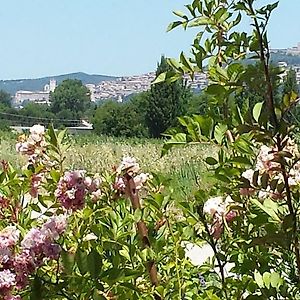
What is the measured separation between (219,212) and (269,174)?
0.42 feet

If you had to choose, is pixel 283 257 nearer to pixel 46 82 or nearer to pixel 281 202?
pixel 281 202

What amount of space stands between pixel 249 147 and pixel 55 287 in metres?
0.35

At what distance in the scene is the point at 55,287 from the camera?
2.95 feet

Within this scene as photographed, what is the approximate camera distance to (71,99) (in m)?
47.1

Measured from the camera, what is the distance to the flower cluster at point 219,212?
105cm

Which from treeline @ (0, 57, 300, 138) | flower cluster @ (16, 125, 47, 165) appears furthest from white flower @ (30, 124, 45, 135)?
treeline @ (0, 57, 300, 138)

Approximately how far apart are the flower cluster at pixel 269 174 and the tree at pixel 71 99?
41.6 m

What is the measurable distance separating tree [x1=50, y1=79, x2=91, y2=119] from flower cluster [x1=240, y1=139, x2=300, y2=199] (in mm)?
41611

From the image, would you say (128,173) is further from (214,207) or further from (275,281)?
(275,281)

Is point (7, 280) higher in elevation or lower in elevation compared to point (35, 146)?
Result: lower

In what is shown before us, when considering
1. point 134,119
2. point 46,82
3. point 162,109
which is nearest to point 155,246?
point 162,109

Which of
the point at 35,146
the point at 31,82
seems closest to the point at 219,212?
the point at 35,146

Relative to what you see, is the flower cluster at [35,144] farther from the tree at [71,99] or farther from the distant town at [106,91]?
the tree at [71,99]

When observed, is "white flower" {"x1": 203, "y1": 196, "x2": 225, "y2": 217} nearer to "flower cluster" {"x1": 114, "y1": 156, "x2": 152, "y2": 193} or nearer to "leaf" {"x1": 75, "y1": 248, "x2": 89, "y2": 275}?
"flower cluster" {"x1": 114, "y1": 156, "x2": 152, "y2": 193}
